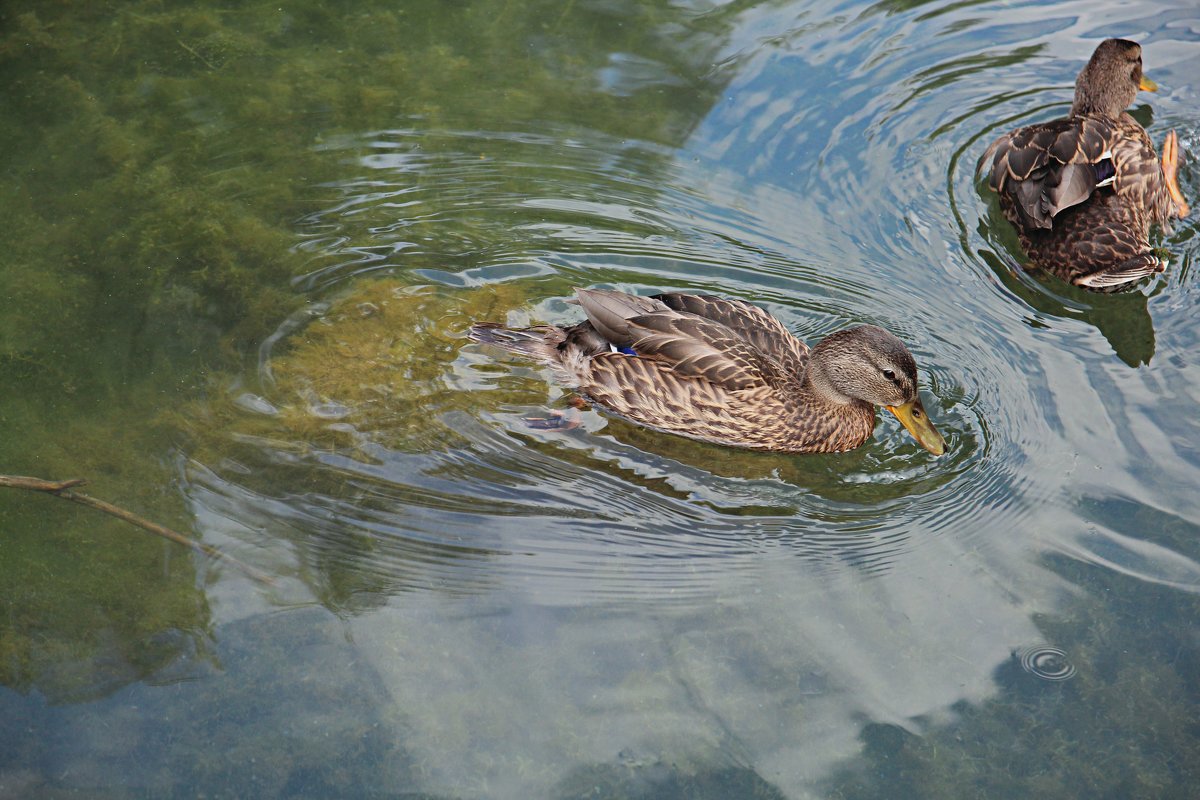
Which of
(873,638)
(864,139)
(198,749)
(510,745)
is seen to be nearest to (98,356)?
(198,749)

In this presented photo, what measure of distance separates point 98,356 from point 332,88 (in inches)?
113

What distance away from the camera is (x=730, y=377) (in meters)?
5.92

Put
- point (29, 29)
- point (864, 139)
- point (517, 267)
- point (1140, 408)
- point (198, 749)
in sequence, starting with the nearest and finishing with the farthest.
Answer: point (198, 749) → point (1140, 408) → point (517, 267) → point (864, 139) → point (29, 29)

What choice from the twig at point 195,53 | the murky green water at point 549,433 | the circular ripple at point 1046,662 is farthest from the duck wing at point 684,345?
the twig at point 195,53

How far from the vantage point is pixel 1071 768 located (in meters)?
4.60

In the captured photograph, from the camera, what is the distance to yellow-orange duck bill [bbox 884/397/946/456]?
5793 mm

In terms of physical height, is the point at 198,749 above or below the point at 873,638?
below

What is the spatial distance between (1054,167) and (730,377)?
2.88 meters

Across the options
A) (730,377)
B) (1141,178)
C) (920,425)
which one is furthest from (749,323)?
(1141,178)

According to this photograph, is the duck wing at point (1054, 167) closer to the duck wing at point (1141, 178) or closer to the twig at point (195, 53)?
the duck wing at point (1141, 178)

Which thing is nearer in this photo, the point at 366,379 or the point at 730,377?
the point at 730,377

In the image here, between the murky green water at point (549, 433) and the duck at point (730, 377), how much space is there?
18 cm

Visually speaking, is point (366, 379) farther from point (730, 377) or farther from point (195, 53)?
point (195, 53)

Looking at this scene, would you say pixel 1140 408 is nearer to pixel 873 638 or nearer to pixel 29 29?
pixel 873 638
